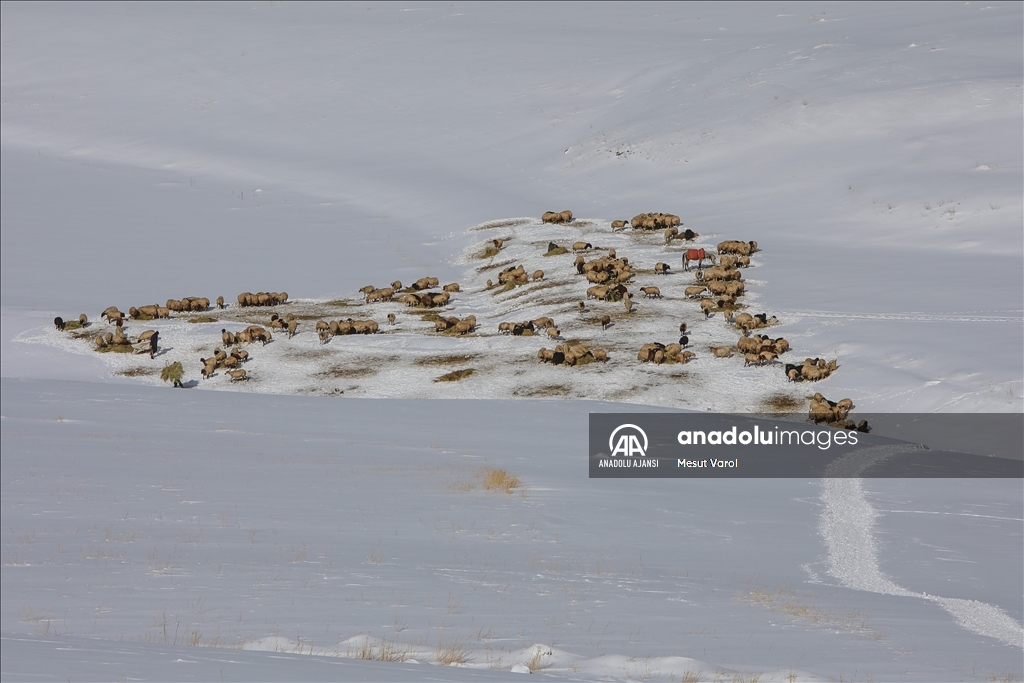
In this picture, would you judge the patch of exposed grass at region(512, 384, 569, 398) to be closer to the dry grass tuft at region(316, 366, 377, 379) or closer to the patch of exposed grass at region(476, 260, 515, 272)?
the dry grass tuft at region(316, 366, 377, 379)

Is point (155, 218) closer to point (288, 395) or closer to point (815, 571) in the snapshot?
point (288, 395)

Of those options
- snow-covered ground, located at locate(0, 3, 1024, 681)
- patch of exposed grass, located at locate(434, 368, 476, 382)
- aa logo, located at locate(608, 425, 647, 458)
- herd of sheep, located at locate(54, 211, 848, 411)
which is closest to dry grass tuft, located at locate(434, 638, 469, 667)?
snow-covered ground, located at locate(0, 3, 1024, 681)

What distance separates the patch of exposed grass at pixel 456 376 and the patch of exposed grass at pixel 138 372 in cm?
940

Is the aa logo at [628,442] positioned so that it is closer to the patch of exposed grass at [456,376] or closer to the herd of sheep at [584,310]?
the herd of sheep at [584,310]

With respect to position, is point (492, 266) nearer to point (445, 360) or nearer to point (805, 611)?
point (445, 360)

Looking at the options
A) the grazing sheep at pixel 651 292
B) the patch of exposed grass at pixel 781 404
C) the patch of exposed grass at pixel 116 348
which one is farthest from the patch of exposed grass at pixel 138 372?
the patch of exposed grass at pixel 781 404

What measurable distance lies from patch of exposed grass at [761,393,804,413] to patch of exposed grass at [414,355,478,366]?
9569mm

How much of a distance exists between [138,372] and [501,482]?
1867 cm

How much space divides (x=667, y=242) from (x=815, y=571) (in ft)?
101

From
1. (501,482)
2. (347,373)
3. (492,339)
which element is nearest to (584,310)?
(492,339)

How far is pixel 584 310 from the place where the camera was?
3722 centimetres

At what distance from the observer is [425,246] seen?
5244cm

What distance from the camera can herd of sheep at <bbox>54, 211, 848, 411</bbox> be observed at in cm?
3259

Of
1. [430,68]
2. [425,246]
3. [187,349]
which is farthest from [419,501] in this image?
[430,68]
